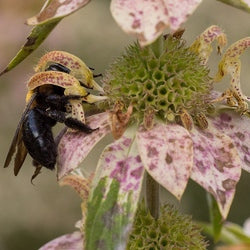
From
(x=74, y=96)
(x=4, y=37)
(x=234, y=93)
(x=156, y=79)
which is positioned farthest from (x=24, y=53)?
(x=4, y=37)

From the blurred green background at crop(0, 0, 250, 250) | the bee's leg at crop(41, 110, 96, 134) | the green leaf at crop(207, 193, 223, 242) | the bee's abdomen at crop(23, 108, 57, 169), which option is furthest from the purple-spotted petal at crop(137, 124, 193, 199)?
the blurred green background at crop(0, 0, 250, 250)

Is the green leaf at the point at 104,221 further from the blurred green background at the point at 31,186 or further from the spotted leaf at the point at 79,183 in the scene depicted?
the blurred green background at the point at 31,186

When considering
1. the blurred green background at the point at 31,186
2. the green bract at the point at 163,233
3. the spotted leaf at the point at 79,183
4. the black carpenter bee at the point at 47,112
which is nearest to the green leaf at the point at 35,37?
the black carpenter bee at the point at 47,112

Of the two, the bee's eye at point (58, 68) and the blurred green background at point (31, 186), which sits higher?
the bee's eye at point (58, 68)

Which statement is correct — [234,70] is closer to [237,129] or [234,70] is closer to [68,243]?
[237,129]

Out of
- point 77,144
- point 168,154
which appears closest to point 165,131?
point 168,154

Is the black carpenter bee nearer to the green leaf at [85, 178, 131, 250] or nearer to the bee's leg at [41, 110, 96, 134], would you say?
the bee's leg at [41, 110, 96, 134]

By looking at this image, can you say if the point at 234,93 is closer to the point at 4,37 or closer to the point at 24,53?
the point at 24,53
